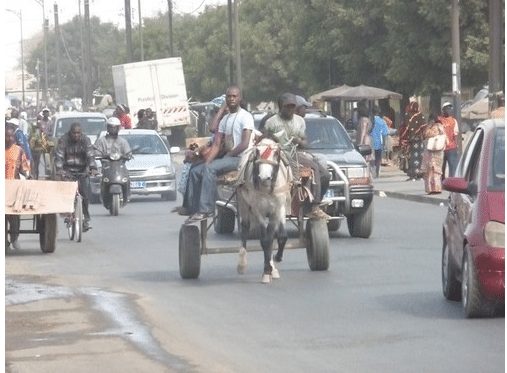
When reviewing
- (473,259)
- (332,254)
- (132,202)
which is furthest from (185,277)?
(132,202)

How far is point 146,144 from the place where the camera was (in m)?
33.8

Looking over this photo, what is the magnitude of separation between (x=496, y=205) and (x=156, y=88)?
158ft

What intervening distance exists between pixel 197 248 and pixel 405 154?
22.9m

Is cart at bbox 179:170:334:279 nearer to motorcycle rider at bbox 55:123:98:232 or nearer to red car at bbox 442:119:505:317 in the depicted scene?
red car at bbox 442:119:505:317

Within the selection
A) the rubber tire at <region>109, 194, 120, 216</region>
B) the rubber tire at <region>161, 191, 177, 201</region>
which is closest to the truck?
Answer: the rubber tire at <region>161, 191, 177, 201</region>

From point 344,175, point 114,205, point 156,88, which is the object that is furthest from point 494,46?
point 156,88

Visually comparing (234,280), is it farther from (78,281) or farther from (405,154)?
(405,154)

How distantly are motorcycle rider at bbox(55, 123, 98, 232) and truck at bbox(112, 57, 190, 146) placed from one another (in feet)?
117

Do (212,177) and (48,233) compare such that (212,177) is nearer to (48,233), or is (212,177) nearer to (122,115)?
(48,233)

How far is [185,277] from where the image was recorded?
16250 mm

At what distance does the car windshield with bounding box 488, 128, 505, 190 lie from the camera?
12266 millimetres

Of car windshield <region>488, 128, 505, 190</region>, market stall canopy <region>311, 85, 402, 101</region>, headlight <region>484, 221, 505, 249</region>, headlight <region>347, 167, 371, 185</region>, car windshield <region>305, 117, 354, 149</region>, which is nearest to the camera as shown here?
headlight <region>484, 221, 505, 249</region>

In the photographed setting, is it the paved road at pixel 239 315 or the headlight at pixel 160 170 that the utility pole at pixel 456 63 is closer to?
the headlight at pixel 160 170

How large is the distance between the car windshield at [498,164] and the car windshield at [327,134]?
9.80 meters
